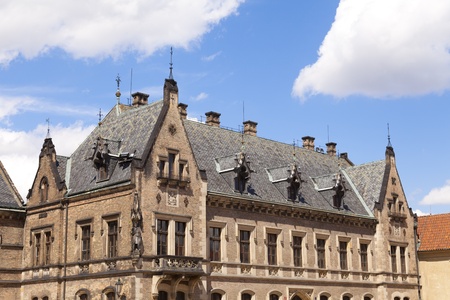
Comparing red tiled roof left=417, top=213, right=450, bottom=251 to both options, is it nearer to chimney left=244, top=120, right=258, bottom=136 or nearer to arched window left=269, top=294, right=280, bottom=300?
chimney left=244, top=120, right=258, bottom=136

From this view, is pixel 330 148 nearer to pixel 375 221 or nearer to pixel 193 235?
pixel 375 221

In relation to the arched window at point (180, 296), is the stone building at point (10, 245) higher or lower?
higher

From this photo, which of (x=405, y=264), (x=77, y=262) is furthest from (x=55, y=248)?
(x=405, y=264)

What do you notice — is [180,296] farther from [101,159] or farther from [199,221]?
[101,159]

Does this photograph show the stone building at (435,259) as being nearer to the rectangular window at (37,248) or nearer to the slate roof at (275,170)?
the slate roof at (275,170)

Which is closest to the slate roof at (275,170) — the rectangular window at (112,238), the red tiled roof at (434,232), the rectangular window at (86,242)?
the rectangular window at (112,238)

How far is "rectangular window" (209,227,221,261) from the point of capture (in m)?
44.9

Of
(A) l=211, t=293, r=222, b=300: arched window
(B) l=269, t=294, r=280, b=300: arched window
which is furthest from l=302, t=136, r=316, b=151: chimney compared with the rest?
(A) l=211, t=293, r=222, b=300: arched window

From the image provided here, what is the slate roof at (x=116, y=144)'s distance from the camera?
143ft

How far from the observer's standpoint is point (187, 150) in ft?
144

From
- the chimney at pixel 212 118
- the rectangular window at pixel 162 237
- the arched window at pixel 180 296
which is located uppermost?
the chimney at pixel 212 118

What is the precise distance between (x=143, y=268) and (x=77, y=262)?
5.73m

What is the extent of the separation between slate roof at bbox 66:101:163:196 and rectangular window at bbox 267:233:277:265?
11077 mm

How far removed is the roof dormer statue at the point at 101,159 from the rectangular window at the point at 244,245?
9464 millimetres
